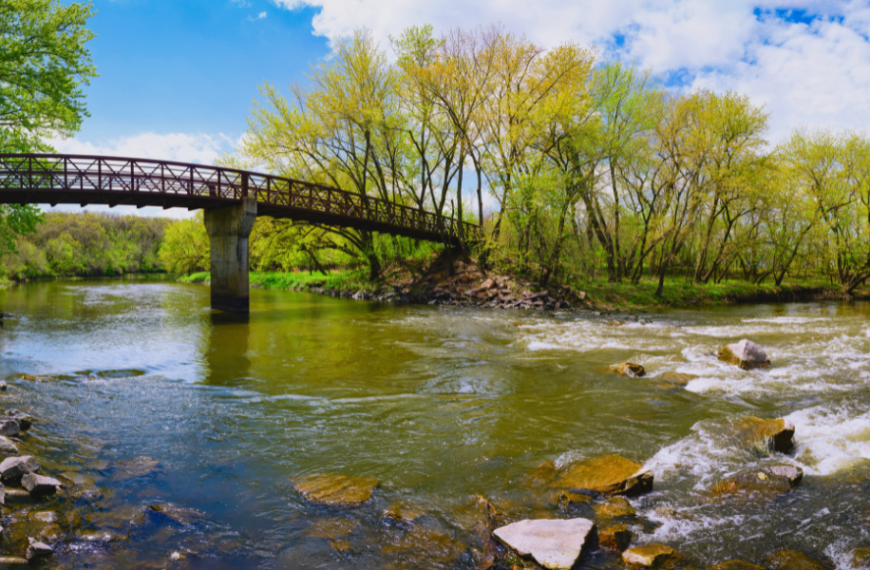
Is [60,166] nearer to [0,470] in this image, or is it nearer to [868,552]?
[0,470]

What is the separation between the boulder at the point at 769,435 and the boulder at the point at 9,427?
862 centimetres

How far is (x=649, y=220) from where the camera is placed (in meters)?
28.1

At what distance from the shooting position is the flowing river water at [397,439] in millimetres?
3723

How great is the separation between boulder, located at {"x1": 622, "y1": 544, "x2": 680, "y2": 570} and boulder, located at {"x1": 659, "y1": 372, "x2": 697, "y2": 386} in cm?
582

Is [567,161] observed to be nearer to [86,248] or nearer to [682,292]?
[682,292]

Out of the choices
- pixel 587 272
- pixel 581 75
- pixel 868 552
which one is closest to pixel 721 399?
pixel 868 552

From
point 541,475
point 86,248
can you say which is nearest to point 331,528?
point 541,475

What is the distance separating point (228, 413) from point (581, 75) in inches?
939

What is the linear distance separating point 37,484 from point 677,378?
9363 millimetres

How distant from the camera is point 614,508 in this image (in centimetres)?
424

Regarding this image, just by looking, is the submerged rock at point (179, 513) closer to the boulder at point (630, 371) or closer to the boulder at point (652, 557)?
the boulder at point (652, 557)

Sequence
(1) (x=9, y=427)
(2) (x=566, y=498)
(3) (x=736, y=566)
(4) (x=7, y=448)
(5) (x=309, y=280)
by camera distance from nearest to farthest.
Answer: (3) (x=736, y=566) → (2) (x=566, y=498) → (4) (x=7, y=448) → (1) (x=9, y=427) → (5) (x=309, y=280)

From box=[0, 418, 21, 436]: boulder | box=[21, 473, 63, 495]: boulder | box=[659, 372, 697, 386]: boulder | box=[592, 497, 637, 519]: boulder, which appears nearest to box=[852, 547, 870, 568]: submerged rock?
box=[592, 497, 637, 519]: boulder

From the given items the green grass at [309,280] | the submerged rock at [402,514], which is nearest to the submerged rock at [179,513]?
the submerged rock at [402,514]
